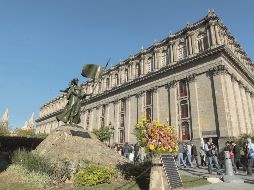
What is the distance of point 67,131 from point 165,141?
7159 mm

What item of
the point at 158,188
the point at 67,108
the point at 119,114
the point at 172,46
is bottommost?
the point at 158,188

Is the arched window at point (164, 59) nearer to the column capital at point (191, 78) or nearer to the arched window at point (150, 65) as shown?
the arched window at point (150, 65)

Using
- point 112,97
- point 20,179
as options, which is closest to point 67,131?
point 20,179

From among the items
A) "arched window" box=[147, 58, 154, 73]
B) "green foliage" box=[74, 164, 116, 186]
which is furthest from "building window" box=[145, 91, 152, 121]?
"green foliage" box=[74, 164, 116, 186]

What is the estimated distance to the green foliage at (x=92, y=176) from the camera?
9590 millimetres

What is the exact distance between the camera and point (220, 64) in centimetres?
2939

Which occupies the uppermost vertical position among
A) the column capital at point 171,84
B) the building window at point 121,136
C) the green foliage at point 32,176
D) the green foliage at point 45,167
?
the column capital at point 171,84

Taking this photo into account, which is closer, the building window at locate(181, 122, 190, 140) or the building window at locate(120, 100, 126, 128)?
the building window at locate(181, 122, 190, 140)

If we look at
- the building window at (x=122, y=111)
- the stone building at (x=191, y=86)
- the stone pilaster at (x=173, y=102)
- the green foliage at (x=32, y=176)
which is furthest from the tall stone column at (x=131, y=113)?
the green foliage at (x=32, y=176)

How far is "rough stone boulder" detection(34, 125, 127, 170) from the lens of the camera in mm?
11701

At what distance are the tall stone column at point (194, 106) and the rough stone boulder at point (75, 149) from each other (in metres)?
18.6

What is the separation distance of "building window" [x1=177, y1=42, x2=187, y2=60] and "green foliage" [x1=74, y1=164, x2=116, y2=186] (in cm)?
2735

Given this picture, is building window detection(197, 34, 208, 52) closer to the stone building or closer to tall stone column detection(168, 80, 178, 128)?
the stone building

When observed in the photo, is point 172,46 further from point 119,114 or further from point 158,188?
point 158,188
